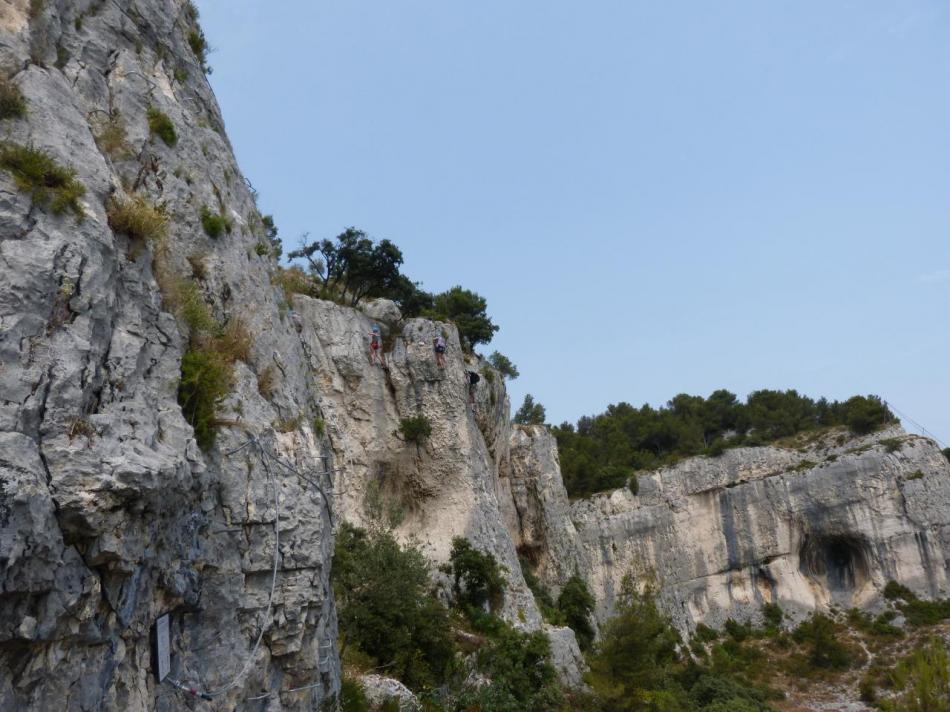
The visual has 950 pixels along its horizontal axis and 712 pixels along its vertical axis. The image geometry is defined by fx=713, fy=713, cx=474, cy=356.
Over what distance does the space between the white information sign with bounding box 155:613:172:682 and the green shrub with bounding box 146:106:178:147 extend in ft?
26.3

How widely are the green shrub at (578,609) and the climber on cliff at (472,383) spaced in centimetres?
1098

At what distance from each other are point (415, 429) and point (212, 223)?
17.1 m

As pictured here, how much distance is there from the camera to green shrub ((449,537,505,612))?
25.6m

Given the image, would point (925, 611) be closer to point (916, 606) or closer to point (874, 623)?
point (916, 606)

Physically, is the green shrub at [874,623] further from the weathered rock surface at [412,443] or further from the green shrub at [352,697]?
the green shrub at [352,697]

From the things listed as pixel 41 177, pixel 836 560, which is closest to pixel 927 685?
pixel 41 177

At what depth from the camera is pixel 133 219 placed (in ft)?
28.2

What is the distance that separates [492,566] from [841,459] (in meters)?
28.8

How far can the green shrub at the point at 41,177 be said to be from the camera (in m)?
7.11

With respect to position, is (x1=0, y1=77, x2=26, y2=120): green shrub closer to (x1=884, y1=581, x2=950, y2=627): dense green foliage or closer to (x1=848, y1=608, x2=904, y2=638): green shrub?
(x1=848, y1=608, x2=904, y2=638): green shrub

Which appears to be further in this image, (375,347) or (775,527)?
(775,527)

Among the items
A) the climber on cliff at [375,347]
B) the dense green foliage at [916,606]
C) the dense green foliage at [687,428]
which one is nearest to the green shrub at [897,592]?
the dense green foliage at [916,606]

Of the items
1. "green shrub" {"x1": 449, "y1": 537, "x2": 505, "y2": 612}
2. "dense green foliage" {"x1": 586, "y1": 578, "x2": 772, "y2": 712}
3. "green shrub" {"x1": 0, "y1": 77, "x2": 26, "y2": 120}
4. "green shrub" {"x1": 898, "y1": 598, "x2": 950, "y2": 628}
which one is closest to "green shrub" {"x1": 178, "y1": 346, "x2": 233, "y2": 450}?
"green shrub" {"x1": 0, "y1": 77, "x2": 26, "y2": 120}

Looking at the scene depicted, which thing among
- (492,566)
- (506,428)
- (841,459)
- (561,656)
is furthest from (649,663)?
(841,459)
